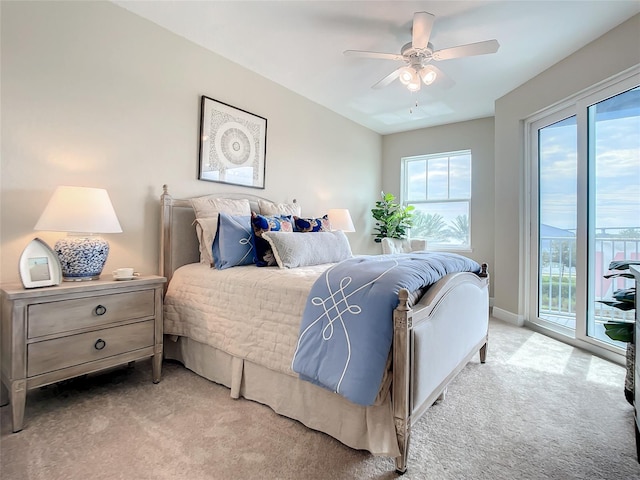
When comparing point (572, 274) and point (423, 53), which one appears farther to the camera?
point (572, 274)

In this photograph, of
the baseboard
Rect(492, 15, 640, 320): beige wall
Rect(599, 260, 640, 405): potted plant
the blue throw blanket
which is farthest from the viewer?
the baseboard

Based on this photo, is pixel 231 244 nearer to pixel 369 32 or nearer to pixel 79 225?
pixel 79 225

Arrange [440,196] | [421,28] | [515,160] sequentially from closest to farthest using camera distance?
1. [421,28]
2. [515,160]
3. [440,196]

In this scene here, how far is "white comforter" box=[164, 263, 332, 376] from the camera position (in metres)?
1.71

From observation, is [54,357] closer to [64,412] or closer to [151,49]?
[64,412]

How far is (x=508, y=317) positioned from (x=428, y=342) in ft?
9.38

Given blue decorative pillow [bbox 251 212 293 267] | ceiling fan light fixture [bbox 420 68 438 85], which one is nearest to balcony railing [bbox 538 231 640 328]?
ceiling fan light fixture [bbox 420 68 438 85]

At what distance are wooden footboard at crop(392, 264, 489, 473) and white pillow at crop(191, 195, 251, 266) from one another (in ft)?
5.18

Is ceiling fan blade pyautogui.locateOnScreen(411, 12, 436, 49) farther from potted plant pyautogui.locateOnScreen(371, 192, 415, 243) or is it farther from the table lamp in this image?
potted plant pyautogui.locateOnScreen(371, 192, 415, 243)

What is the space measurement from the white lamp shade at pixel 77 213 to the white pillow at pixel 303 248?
974mm

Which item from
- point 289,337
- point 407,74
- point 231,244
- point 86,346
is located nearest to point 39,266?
point 86,346

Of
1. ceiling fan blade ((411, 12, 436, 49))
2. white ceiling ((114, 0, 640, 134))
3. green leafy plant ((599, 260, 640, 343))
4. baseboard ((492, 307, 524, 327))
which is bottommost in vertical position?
Result: baseboard ((492, 307, 524, 327))

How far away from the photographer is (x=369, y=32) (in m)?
2.55

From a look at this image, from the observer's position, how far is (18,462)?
54.3 inches
